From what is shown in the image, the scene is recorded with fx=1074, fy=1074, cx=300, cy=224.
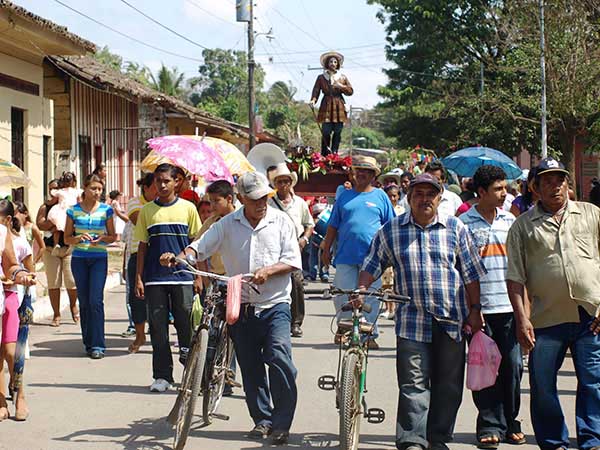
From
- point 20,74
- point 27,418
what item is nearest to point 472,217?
point 27,418

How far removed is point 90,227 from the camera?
38.3 ft

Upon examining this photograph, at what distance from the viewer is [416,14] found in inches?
1969

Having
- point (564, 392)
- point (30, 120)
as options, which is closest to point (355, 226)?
point (564, 392)

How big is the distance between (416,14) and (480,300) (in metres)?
44.1

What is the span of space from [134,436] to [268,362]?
113 centimetres

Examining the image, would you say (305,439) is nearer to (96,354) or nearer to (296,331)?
(96,354)

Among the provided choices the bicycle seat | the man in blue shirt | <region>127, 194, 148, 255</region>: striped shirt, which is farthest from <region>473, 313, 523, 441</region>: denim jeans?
<region>127, 194, 148, 255</region>: striped shirt

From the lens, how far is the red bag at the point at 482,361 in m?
6.96

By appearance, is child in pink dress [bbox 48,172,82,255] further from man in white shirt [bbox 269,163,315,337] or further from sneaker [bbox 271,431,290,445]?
sneaker [bbox 271,431,290,445]

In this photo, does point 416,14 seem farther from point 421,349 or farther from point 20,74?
point 421,349

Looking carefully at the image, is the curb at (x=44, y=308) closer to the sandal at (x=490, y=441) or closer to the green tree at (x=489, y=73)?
the sandal at (x=490, y=441)

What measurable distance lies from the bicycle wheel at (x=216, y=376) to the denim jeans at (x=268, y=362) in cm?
14

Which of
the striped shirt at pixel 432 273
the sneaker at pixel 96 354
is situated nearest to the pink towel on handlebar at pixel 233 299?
the striped shirt at pixel 432 273

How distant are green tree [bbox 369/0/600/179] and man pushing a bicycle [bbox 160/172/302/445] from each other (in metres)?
11.9
